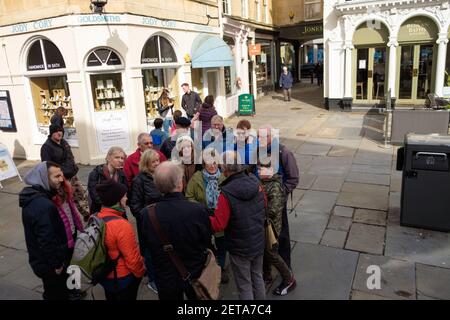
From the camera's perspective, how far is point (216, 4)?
1412cm

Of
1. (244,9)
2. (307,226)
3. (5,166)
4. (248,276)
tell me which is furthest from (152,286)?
(244,9)

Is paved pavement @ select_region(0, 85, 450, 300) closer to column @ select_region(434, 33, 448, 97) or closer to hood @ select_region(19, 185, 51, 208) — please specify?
Answer: hood @ select_region(19, 185, 51, 208)

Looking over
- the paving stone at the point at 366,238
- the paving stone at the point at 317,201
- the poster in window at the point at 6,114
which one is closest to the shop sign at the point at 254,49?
the poster in window at the point at 6,114

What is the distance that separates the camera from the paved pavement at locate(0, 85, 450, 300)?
4.09m

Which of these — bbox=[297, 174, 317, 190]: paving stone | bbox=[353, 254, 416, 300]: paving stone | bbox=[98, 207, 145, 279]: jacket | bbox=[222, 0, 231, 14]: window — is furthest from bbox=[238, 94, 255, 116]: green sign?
bbox=[98, 207, 145, 279]: jacket

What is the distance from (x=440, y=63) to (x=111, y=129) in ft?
39.2

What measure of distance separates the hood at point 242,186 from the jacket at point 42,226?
1513 millimetres

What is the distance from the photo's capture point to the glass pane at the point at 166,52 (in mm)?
11214

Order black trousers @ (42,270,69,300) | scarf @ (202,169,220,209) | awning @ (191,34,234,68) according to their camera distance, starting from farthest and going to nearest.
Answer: awning @ (191,34,234,68) < scarf @ (202,169,220,209) < black trousers @ (42,270,69,300)

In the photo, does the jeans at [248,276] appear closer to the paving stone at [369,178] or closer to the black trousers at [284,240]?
the black trousers at [284,240]

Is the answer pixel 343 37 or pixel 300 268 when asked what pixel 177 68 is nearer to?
pixel 343 37

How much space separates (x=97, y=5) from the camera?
28.1 feet

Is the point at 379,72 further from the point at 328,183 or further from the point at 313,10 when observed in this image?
the point at 328,183

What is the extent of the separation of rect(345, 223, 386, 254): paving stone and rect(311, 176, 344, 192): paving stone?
1.63 m
